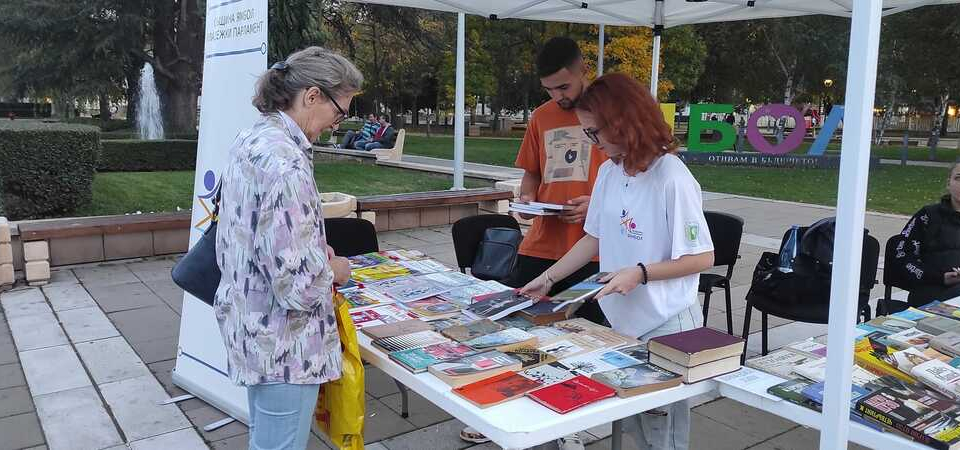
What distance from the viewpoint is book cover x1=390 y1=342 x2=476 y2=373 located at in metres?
1.93

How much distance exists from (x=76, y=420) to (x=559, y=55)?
2.95 metres

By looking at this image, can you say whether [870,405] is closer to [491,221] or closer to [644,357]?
[644,357]

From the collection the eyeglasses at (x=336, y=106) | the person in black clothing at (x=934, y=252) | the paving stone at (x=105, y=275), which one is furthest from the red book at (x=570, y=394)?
the paving stone at (x=105, y=275)

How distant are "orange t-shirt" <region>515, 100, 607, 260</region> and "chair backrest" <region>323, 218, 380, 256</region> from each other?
1.31 meters

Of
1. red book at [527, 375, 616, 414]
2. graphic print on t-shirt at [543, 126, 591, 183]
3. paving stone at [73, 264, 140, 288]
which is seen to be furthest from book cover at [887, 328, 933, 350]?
paving stone at [73, 264, 140, 288]

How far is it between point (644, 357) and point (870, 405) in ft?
1.93

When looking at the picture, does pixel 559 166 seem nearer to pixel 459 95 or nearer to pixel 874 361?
pixel 874 361

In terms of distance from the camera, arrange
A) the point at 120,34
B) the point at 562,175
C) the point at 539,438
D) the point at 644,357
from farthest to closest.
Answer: the point at 120,34 < the point at 562,175 < the point at 644,357 < the point at 539,438

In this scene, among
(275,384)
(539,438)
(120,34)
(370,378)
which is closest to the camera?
(539,438)

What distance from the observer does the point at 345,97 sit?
1881 mm

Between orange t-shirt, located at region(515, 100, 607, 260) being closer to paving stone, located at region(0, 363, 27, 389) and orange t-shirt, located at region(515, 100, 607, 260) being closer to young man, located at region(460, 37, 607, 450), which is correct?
young man, located at region(460, 37, 607, 450)

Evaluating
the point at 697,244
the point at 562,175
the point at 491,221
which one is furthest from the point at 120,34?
the point at 697,244

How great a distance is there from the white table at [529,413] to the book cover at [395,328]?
1.00 ft

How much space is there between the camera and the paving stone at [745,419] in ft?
11.1
